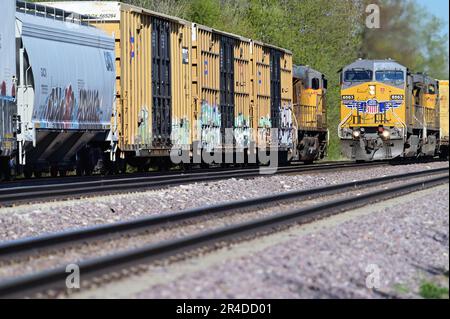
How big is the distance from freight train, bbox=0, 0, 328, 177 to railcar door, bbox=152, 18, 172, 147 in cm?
3

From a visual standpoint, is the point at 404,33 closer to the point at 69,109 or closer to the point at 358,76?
the point at 69,109

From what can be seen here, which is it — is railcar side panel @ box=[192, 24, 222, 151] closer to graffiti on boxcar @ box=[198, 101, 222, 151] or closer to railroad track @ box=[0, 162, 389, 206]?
graffiti on boxcar @ box=[198, 101, 222, 151]

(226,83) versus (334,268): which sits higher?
(226,83)

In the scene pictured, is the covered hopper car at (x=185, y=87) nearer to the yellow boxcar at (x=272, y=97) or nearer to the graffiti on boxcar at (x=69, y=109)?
the yellow boxcar at (x=272, y=97)

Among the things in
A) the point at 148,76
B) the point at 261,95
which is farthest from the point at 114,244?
the point at 261,95

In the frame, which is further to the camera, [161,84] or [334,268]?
[161,84]

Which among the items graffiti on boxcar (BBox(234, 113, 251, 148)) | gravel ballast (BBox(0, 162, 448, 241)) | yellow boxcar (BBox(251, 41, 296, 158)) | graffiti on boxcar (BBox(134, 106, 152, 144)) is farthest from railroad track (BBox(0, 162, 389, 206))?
yellow boxcar (BBox(251, 41, 296, 158))

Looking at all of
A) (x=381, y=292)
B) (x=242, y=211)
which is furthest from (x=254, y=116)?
(x=381, y=292)

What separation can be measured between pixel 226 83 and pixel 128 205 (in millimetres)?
13479

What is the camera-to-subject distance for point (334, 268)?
8.59 m

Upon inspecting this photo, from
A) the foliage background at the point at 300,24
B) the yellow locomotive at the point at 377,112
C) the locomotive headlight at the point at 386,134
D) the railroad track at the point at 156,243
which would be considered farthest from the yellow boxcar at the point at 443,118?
the railroad track at the point at 156,243

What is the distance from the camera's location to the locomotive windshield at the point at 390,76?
108ft

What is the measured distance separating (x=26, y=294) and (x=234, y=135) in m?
21.6
